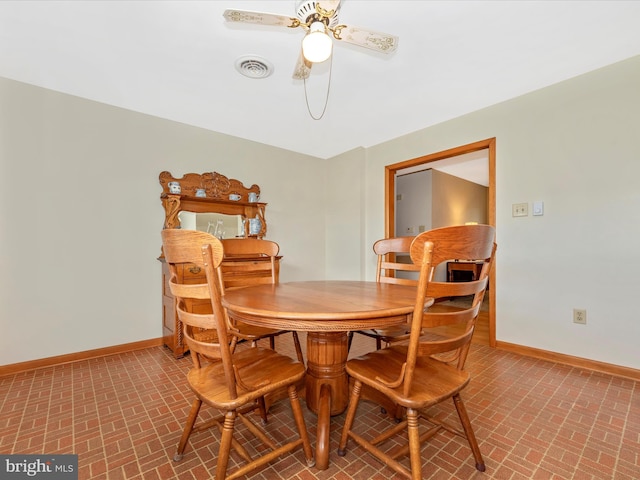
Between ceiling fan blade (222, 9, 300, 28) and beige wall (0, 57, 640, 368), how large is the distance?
75.5 inches

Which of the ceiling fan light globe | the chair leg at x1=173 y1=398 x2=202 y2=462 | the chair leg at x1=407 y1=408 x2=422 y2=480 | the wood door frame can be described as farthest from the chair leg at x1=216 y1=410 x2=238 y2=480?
the wood door frame

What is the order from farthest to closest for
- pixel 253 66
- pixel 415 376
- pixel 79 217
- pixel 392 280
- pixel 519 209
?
pixel 519 209, pixel 79 217, pixel 253 66, pixel 392 280, pixel 415 376

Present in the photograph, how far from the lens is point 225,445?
1.02m

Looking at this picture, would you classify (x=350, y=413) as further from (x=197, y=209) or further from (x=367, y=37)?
(x=197, y=209)

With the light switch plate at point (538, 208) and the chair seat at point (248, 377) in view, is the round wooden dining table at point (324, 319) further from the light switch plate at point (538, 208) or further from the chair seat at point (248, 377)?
the light switch plate at point (538, 208)

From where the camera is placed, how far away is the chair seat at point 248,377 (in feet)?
3.37

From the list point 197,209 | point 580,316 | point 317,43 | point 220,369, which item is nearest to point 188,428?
point 220,369

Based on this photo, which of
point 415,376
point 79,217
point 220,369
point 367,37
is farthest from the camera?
point 79,217

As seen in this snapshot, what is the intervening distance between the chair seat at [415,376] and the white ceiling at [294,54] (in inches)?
78.9

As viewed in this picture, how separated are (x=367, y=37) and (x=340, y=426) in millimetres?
2156

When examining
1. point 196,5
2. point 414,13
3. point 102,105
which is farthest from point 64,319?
point 414,13

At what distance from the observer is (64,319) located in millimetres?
2459

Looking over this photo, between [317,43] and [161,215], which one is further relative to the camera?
[161,215]

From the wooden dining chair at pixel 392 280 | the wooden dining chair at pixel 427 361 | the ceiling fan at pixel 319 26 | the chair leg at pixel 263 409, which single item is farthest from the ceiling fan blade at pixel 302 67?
the chair leg at pixel 263 409
